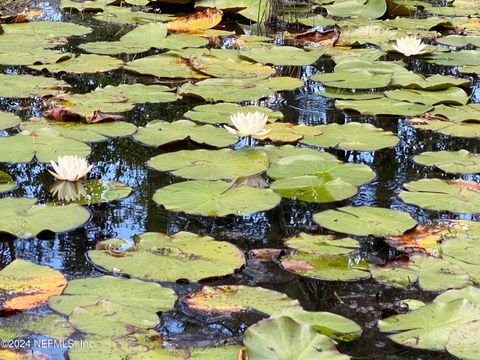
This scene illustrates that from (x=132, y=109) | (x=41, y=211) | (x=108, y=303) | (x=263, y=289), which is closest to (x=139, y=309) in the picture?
(x=108, y=303)

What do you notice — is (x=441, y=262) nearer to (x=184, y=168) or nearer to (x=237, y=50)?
(x=184, y=168)

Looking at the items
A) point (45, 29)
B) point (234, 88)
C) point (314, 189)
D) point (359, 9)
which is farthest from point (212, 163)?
point (359, 9)

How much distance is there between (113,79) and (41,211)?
6.35 feet

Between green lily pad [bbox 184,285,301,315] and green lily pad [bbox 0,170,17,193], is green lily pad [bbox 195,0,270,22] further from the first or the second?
green lily pad [bbox 184,285,301,315]

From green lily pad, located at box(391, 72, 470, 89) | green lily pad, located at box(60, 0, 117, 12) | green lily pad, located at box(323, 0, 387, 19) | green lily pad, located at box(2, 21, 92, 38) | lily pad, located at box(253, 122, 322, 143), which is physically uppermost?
green lily pad, located at box(323, 0, 387, 19)

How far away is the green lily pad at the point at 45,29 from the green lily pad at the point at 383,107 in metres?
2.28

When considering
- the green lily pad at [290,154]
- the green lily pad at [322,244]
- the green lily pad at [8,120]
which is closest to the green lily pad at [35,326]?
the green lily pad at [322,244]

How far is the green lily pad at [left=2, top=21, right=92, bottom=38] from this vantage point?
5.55 m

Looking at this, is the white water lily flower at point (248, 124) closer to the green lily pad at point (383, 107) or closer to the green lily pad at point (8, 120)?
the green lily pad at point (383, 107)

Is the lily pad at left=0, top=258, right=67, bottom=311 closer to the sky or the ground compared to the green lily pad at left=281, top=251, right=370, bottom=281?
closer to the sky

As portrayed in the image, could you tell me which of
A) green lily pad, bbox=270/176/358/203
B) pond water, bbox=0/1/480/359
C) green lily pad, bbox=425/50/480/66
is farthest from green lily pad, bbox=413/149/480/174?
green lily pad, bbox=425/50/480/66

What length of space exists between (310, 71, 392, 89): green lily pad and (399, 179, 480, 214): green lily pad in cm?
136

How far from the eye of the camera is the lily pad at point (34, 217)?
8.66ft

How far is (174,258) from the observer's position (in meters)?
2.46
